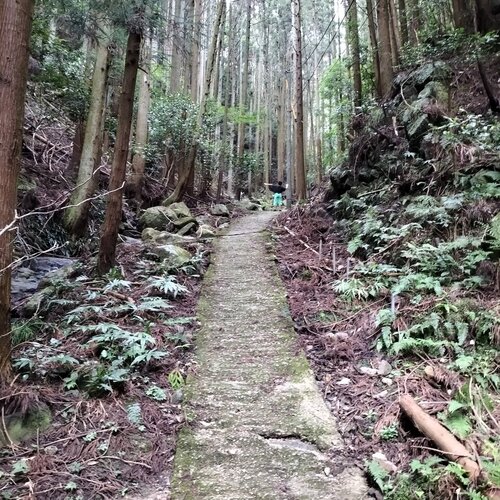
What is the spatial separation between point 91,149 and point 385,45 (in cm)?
725

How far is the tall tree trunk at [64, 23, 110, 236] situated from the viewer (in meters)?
9.02

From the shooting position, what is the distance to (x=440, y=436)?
3.17m

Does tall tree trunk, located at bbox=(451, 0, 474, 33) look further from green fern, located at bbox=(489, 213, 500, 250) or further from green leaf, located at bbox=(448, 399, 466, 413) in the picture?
green leaf, located at bbox=(448, 399, 466, 413)

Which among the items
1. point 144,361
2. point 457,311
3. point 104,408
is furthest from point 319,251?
point 104,408

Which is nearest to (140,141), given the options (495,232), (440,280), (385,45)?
(385,45)

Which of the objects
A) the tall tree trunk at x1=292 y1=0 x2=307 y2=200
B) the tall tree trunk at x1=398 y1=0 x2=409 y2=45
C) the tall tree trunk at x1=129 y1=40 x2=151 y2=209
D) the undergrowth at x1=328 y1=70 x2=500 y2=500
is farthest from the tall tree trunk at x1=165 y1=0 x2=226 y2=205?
the undergrowth at x1=328 y1=70 x2=500 y2=500

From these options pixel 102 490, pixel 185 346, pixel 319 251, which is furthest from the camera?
pixel 319 251

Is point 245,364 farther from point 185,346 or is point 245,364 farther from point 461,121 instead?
point 461,121

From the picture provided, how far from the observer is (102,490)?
3.12 metres

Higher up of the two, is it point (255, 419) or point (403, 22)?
point (403, 22)

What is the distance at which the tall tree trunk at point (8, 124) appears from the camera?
12.1ft

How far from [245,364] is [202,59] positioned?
30.5 m

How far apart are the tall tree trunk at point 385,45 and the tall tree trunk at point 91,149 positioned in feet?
20.8

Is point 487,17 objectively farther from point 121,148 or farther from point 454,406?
point 454,406
